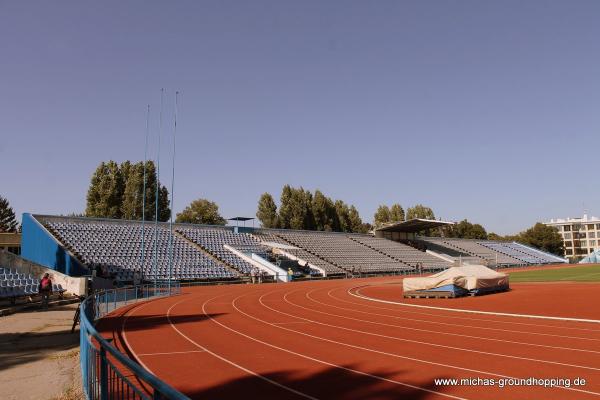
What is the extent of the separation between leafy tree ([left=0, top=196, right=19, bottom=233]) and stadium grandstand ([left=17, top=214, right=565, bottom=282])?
65.6 m

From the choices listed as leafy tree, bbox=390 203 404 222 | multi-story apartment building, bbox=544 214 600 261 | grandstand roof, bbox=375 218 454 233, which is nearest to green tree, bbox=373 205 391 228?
leafy tree, bbox=390 203 404 222

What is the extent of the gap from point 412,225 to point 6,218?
85.7 m

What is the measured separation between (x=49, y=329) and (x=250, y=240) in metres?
39.2

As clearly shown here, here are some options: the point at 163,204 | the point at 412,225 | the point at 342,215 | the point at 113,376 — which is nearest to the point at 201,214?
the point at 163,204

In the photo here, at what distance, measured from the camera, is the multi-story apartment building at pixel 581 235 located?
6220 inches

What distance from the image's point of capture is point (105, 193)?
70750mm

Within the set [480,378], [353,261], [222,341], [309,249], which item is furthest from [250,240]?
[480,378]

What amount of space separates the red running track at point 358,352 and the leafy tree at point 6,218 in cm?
9638

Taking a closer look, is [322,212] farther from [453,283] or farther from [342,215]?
[453,283]

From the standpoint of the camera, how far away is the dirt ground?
8.46m

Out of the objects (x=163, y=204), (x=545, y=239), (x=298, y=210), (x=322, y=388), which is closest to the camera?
(x=322, y=388)

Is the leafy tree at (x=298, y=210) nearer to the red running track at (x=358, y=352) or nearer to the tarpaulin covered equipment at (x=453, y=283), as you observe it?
the tarpaulin covered equipment at (x=453, y=283)

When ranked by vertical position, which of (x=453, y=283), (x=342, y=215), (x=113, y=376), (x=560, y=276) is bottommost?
(x=560, y=276)

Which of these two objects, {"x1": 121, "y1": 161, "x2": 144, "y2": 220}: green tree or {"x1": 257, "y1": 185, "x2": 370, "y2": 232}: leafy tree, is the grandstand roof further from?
{"x1": 121, "y1": 161, "x2": 144, "y2": 220}: green tree
